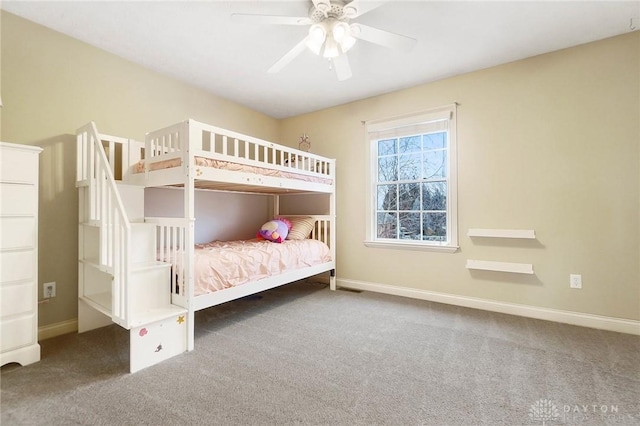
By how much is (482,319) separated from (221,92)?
3.66 meters

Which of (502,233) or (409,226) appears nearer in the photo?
(502,233)

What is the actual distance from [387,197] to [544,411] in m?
2.47

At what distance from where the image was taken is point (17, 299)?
5.77ft

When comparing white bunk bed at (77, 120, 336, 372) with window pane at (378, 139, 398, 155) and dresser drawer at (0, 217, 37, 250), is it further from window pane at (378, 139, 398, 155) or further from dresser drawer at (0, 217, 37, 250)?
window pane at (378, 139, 398, 155)

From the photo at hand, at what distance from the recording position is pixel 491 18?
2.10m

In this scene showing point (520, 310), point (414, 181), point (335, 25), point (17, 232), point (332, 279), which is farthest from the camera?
point (332, 279)

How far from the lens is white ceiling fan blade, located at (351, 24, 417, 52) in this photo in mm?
1831

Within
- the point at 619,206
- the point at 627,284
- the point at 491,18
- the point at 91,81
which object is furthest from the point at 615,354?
the point at 91,81

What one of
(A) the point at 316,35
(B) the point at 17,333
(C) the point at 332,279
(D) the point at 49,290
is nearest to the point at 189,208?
(B) the point at 17,333

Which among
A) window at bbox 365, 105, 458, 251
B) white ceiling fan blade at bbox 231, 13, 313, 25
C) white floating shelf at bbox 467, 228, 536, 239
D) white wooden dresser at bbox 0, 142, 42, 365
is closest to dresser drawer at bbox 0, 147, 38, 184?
white wooden dresser at bbox 0, 142, 42, 365

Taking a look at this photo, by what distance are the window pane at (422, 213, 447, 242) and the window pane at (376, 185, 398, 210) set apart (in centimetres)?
40

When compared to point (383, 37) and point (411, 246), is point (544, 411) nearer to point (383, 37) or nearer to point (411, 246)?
point (411, 246)

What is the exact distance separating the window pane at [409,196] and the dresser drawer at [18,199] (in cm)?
324

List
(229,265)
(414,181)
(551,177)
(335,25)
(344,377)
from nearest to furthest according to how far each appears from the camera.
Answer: (344,377)
(335,25)
(229,265)
(551,177)
(414,181)
